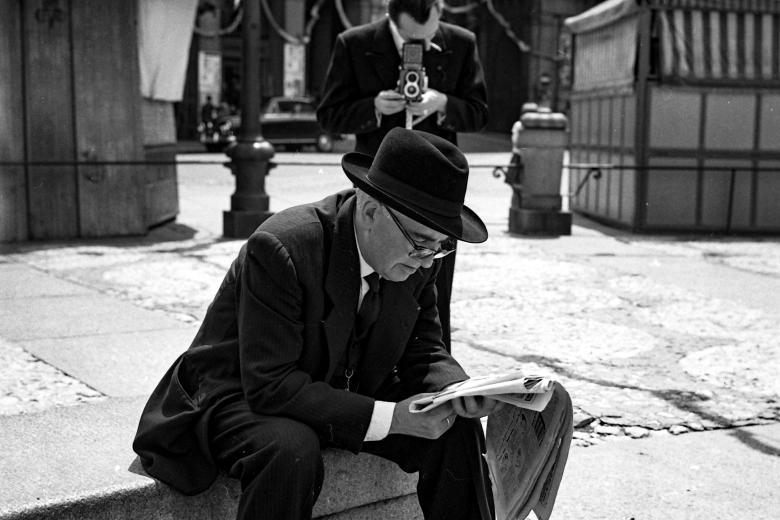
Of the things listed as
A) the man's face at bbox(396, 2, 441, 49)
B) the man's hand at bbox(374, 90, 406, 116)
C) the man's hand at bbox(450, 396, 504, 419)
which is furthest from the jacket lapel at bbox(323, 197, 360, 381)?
the man's face at bbox(396, 2, 441, 49)

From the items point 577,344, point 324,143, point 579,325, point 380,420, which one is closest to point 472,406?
point 380,420

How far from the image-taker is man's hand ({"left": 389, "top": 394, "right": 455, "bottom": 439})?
2.71 metres

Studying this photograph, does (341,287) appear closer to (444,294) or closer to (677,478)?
(444,294)

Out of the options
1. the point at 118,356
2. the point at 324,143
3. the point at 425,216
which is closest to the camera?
the point at 425,216

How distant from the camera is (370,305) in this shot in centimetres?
287

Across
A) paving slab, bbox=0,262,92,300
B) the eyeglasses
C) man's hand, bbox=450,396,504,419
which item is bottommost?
paving slab, bbox=0,262,92,300

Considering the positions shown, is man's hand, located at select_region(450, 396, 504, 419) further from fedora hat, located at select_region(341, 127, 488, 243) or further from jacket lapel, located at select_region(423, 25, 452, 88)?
jacket lapel, located at select_region(423, 25, 452, 88)

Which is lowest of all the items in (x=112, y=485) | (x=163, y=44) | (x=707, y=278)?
(x=707, y=278)

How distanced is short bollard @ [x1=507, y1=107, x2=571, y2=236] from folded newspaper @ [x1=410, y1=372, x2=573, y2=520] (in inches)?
299

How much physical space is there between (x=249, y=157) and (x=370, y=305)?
7.12m

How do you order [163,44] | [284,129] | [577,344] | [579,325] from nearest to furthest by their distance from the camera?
[577,344]
[579,325]
[163,44]
[284,129]

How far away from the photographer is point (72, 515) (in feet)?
9.27

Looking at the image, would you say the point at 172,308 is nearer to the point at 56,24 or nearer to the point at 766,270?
the point at 56,24

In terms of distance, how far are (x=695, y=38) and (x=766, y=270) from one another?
11.0 feet
